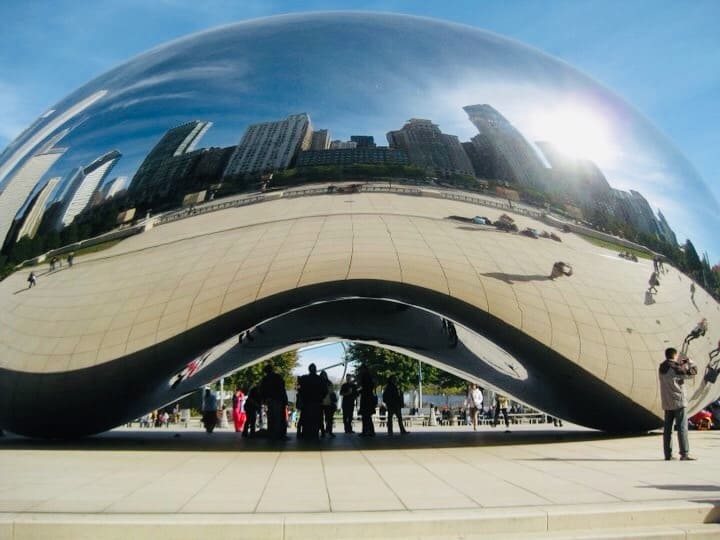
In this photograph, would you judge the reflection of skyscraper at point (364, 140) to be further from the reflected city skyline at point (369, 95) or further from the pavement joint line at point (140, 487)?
the pavement joint line at point (140, 487)

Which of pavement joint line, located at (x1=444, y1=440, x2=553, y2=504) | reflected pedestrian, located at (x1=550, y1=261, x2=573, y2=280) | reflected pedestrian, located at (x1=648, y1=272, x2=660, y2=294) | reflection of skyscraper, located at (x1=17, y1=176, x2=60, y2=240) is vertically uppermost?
reflection of skyscraper, located at (x1=17, y1=176, x2=60, y2=240)

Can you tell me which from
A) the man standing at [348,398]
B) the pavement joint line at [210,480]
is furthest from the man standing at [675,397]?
the man standing at [348,398]

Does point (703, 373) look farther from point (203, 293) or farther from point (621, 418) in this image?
point (203, 293)

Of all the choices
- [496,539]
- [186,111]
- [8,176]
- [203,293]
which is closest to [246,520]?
[496,539]

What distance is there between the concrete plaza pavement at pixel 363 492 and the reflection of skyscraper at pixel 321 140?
3.62 m

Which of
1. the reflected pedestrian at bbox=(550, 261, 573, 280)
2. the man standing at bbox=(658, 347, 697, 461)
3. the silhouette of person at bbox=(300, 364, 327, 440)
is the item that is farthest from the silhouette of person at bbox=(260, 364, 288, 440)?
the man standing at bbox=(658, 347, 697, 461)

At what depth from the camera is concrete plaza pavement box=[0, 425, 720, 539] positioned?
3832mm

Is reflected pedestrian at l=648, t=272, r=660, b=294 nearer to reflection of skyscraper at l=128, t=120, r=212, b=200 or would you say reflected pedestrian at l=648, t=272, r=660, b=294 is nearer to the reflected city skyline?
the reflected city skyline

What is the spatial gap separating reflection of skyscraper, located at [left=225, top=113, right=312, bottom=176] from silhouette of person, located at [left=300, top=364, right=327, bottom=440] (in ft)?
14.9

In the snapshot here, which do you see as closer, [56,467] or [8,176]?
[56,467]

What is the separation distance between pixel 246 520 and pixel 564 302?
4.93 m

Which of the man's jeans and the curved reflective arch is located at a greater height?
the curved reflective arch

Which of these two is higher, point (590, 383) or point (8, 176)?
point (8, 176)

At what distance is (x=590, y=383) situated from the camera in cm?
812
